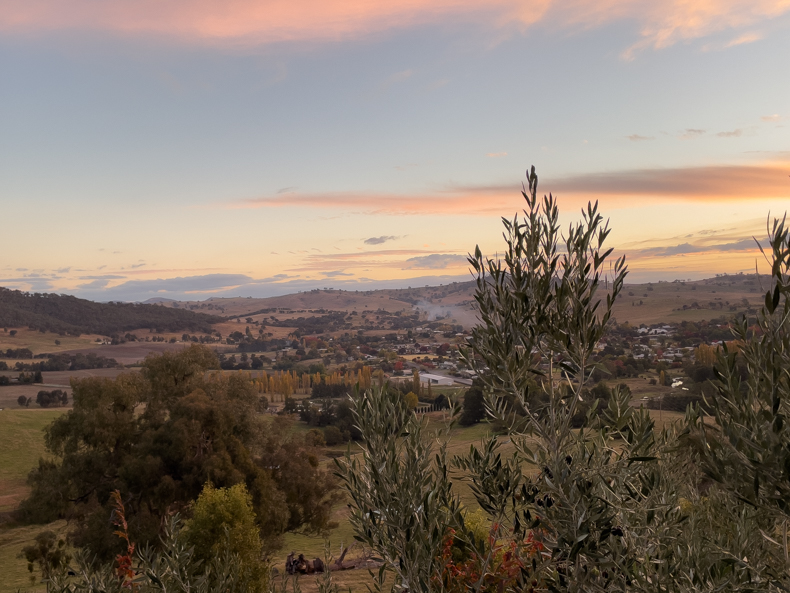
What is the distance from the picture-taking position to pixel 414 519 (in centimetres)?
778

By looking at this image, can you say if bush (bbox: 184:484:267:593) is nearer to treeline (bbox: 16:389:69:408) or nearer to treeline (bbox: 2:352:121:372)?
treeline (bbox: 16:389:69:408)

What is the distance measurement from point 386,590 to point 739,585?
2364 centimetres

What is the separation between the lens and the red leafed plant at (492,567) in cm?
796

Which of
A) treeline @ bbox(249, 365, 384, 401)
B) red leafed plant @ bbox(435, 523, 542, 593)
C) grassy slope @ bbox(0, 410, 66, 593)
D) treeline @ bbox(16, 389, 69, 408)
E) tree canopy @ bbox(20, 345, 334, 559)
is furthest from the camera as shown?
treeline @ bbox(249, 365, 384, 401)

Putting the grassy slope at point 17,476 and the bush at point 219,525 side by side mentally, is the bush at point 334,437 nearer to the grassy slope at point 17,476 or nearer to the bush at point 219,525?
the grassy slope at point 17,476

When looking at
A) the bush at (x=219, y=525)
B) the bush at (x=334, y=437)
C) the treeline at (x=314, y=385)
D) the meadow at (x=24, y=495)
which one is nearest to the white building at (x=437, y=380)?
the treeline at (x=314, y=385)

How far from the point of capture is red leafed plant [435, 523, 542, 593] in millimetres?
7965

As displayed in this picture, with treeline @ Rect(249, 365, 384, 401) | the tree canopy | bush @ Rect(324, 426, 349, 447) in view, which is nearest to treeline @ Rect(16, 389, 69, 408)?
treeline @ Rect(249, 365, 384, 401)

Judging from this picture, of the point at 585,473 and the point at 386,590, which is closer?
the point at 585,473

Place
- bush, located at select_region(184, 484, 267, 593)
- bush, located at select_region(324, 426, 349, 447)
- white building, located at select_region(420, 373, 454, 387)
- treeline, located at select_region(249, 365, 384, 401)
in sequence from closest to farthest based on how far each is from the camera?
bush, located at select_region(184, 484, 267, 593)
bush, located at select_region(324, 426, 349, 447)
treeline, located at select_region(249, 365, 384, 401)
white building, located at select_region(420, 373, 454, 387)

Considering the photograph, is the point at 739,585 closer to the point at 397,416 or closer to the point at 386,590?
the point at 397,416

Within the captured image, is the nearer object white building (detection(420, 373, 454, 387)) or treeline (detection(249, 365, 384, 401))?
treeline (detection(249, 365, 384, 401))

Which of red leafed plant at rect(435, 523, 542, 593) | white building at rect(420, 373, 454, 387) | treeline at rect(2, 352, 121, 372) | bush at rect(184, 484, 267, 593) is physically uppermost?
red leafed plant at rect(435, 523, 542, 593)

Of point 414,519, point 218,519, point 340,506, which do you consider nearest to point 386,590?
point 218,519
